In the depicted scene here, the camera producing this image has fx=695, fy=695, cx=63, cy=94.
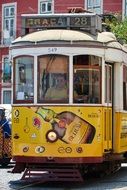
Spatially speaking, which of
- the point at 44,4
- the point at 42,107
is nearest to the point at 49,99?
the point at 42,107

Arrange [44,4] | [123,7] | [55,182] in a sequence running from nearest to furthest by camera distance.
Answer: [55,182] < [123,7] < [44,4]

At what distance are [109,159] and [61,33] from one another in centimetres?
286

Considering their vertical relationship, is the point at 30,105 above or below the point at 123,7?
below

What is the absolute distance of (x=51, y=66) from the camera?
45.9ft

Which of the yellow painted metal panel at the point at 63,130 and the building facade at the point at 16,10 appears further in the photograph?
the building facade at the point at 16,10

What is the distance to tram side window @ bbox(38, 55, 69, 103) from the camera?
1391 centimetres

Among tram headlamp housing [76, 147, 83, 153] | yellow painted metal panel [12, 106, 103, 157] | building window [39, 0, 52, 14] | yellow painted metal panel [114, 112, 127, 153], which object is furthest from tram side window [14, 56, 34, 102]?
building window [39, 0, 52, 14]

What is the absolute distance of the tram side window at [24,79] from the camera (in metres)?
14.1

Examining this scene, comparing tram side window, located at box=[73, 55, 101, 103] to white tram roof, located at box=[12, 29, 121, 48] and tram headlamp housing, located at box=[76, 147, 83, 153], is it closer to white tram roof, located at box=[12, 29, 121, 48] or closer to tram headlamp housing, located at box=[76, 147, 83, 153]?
white tram roof, located at box=[12, 29, 121, 48]

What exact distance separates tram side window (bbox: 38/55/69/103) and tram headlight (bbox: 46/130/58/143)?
625 mm

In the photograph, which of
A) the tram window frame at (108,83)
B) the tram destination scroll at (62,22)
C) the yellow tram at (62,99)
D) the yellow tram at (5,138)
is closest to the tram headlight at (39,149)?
the yellow tram at (62,99)

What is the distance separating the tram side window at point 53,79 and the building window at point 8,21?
110 ft

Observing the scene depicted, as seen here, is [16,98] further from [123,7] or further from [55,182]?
[123,7]

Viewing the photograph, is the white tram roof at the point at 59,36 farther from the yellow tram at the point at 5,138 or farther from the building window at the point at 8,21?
the building window at the point at 8,21
